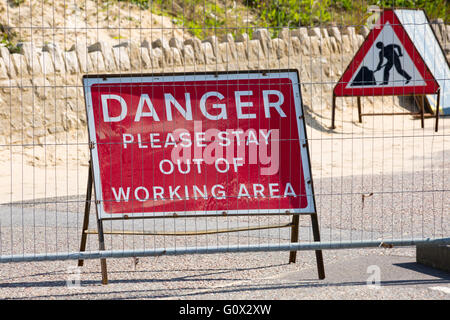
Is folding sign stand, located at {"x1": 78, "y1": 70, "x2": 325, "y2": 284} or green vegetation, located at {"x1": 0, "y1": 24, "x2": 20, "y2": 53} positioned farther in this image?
green vegetation, located at {"x1": 0, "y1": 24, "x2": 20, "y2": 53}

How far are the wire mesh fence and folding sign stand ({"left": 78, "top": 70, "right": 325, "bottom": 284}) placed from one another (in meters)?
0.05

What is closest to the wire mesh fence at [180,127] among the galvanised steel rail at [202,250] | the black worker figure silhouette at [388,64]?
the galvanised steel rail at [202,250]

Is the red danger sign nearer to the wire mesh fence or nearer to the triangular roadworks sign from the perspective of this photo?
the wire mesh fence

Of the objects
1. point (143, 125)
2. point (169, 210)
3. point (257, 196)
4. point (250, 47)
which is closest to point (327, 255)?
point (257, 196)

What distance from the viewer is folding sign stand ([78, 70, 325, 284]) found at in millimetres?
5469

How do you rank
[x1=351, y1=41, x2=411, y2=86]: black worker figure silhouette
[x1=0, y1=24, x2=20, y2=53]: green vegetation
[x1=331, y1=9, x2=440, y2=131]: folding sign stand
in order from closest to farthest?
[x1=331, y1=9, x2=440, y2=131]: folding sign stand, [x1=351, y1=41, x2=411, y2=86]: black worker figure silhouette, [x1=0, y1=24, x2=20, y2=53]: green vegetation

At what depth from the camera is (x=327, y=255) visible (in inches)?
241

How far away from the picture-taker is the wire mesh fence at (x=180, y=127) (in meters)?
6.71

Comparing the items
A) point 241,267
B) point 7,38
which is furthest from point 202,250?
point 7,38

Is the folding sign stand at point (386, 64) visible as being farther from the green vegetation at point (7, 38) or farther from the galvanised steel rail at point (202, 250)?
the galvanised steel rail at point (202, 250)

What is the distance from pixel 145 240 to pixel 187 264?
3.54 ft

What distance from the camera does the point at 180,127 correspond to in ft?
18.1

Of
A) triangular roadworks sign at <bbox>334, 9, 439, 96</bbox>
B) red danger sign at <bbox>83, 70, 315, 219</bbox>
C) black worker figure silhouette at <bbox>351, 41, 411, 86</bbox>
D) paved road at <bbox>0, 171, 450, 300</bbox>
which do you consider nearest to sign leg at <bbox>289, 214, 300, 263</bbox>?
paved road at <bbox>0, 171, 450, 300</bbox>

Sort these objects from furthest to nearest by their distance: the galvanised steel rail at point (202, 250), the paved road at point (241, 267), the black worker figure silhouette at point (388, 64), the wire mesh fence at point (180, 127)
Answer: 1. the black worker figure silhouette at point (388, 64)
2. the wire mesh fence at point (180, 127)
3. the paved road at point (241, 267)
4. the galvanised steel rail at point (202, 250)
